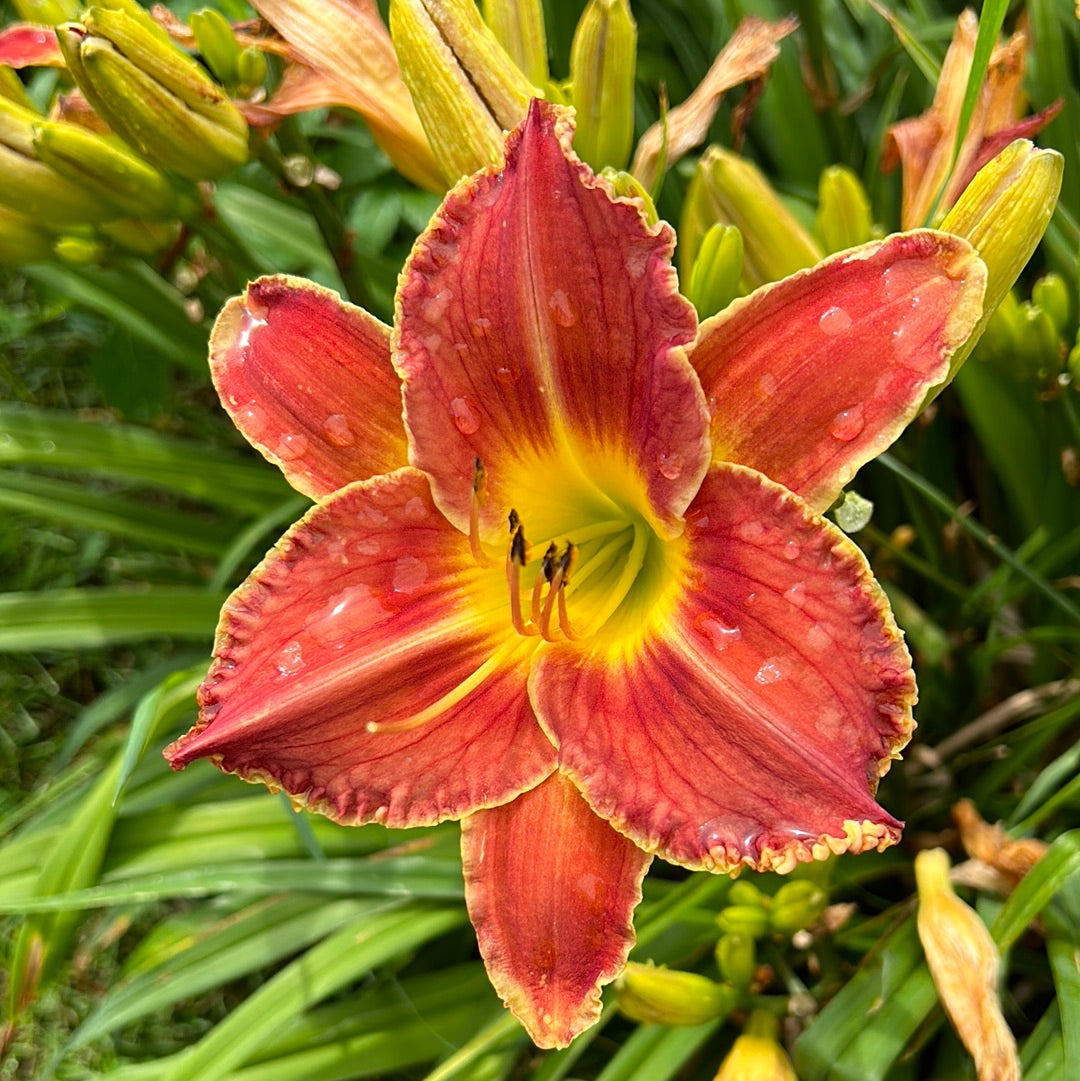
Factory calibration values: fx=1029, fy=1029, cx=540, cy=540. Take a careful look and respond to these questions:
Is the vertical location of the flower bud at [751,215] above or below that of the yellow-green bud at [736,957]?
above

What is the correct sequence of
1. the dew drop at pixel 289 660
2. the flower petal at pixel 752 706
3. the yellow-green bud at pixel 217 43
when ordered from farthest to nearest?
the yellow-green bud at pixel 217 43
the dew drop at pixel 289 660
the flower petal at pixel 752 706

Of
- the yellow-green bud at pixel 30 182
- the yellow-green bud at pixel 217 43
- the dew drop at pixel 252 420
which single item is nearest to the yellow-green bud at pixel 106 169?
the yellow-green bud at pixel 30 182

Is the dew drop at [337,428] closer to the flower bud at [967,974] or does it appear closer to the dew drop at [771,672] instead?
the dew drop at [771,672]

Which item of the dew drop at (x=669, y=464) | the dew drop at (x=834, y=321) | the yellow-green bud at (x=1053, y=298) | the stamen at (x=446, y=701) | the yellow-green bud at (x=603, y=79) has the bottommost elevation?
the stamen at (x=446, y=701)

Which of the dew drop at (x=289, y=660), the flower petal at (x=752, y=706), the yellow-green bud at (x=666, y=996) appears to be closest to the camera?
the flower petal at (x=752, y=706)

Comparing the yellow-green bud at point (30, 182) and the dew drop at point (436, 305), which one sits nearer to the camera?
the dew drop at point (436, 305)

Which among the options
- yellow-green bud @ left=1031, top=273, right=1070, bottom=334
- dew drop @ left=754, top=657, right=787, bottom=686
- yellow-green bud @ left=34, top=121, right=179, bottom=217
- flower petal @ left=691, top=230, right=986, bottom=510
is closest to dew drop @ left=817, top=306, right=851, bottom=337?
flower petal @ left=691, top=230, right=986, bottom=510
